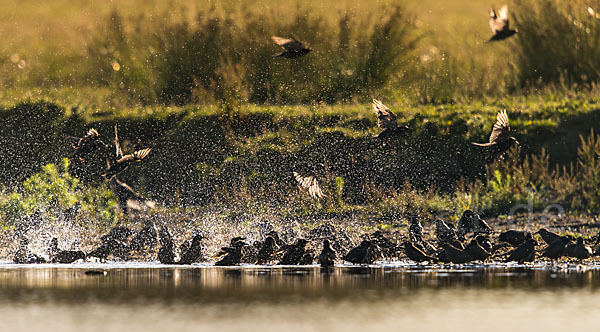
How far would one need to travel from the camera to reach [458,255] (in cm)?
1277

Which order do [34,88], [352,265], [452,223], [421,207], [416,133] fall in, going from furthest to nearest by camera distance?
1. [34,88]
2. [416,133]
3. [421,207]
4. [452,223]
5. [352,265]

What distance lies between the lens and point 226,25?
26016mm

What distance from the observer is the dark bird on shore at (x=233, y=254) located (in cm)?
1297

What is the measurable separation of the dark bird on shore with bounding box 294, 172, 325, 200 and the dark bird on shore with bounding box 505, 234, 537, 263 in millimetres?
5164

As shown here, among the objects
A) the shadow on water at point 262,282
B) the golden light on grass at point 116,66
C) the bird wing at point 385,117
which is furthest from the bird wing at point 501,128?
the golden light on grass at point 116,66

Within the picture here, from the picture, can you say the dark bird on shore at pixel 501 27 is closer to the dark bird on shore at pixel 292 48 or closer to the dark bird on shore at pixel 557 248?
the dark bird on shore at pixel 292 48

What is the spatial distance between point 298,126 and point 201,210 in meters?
3.79

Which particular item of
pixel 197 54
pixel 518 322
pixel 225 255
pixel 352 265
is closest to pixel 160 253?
pixel 225 255

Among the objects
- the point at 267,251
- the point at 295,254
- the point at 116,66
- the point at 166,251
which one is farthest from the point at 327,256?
the point at 116,66

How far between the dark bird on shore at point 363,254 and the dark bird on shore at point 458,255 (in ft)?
3.14

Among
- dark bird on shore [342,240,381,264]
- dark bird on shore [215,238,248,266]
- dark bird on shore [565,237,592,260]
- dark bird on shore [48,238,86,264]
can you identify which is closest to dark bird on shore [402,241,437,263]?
dark bird on shore [342,240,381,264]

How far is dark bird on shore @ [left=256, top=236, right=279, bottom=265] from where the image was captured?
13.1 m

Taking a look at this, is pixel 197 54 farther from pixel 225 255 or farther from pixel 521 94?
pixel 225 255

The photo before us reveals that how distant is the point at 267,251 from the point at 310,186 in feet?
14.4
